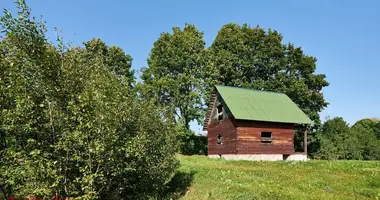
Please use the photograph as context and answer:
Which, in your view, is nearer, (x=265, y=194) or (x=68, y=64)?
(x=68, y=64)

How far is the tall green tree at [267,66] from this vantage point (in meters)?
46.7

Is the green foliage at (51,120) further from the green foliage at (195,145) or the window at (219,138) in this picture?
the green foliage at (195,145)

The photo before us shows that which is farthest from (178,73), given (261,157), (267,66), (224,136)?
(261,157)

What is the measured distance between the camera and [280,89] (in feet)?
152

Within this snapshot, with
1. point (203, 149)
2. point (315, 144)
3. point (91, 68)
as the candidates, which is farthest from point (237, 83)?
point (91, 68)

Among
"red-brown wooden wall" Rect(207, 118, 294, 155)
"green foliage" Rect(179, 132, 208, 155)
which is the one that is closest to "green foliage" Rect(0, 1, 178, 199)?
"red-brown wooden wall" Rect(207, 118, 294, 155)

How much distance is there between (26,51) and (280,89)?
42.6m

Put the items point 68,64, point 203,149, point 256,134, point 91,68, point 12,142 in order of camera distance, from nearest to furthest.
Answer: point 12,142 < point 68,64 < point 91,68 < point 256,134 < point 203,149

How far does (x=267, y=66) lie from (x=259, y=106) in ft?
59.9

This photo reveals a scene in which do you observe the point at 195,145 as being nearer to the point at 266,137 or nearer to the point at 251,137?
the point at 266,137

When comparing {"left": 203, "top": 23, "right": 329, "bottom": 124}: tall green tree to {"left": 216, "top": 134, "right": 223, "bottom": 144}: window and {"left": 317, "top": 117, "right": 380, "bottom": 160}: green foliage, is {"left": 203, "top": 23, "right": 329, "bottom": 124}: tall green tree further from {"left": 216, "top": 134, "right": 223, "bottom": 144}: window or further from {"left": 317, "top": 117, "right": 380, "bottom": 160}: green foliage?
{"left": 216, "top": 134, "right": 223, "bottom": 144}: window

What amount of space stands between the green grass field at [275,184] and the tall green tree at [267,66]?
2908 centimetres

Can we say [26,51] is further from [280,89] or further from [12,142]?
[280,89]

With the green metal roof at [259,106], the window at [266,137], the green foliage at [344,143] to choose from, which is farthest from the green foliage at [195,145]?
the green foliage at [344,143]
